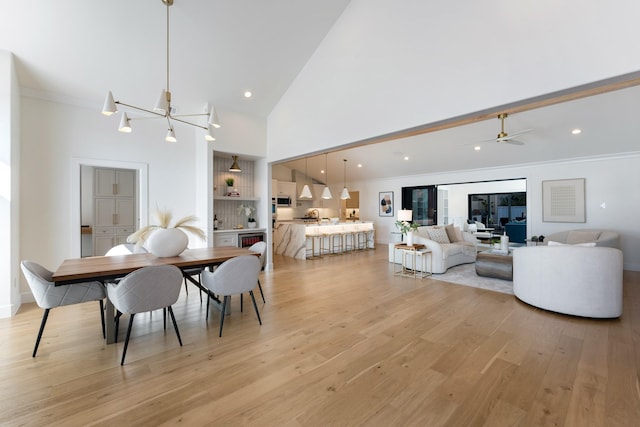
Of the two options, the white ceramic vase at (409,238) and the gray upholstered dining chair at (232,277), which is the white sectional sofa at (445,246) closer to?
the white ceramic vase at (409,238)

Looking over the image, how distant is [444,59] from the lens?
304 cm

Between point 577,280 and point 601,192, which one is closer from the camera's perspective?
point 577,280

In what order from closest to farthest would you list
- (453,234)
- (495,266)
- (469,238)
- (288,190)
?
(495,266), (453,234), (469,238), (288,190)

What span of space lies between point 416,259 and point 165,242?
467cm

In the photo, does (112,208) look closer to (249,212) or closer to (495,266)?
(249,212)

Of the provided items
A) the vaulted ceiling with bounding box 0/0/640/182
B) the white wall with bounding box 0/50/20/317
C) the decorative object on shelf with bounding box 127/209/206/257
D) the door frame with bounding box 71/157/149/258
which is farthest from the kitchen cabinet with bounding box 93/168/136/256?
the decorative object on shelf with bounding box 127/209/206/257

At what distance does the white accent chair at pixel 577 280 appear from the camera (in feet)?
10.4

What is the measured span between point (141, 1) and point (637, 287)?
8345 mm

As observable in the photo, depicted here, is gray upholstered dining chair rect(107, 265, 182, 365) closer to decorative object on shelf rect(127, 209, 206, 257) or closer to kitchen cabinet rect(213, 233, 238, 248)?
decorative object on shelf rect(127, 209, 206, 257)

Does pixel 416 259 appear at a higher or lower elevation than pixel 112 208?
lower

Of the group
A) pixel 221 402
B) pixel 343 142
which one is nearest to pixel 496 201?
pixel 343 142

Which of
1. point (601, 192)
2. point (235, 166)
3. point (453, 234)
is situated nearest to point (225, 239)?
point (235, 166)

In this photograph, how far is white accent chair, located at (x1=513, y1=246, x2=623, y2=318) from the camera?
3.16 metres

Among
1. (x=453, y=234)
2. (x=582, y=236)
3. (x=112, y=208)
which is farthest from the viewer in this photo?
(x=453, y=234)
